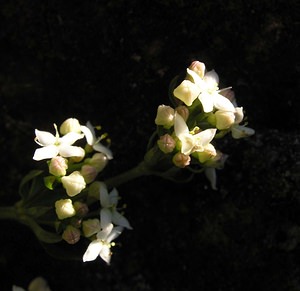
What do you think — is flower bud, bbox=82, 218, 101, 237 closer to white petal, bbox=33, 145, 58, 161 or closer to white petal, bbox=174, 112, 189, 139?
white petal, bbox=33, 145, 58, 161

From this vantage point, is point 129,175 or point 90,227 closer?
point 90,227

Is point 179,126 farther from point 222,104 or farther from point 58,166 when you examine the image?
point 58,166

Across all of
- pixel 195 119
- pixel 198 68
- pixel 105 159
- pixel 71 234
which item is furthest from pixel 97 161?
pixel 198 68

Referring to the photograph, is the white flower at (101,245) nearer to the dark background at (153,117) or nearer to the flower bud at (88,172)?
the flower bud at (88,172)

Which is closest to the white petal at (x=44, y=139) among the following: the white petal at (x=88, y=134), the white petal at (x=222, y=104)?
the white petal at (x=88, y=134)

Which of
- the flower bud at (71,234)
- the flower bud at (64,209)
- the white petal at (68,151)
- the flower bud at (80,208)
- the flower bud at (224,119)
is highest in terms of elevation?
the flower bud at (224,119)

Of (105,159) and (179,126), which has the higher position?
(179,126)
